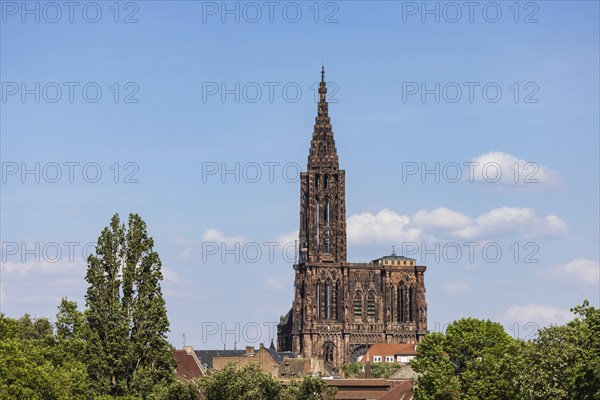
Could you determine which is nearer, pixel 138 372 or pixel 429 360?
pixel 138 372

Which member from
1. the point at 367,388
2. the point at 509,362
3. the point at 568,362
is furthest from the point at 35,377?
the point at 367,388

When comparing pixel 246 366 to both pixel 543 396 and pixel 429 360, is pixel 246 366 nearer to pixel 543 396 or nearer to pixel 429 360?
pixel 543 396

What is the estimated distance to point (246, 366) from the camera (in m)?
92.2

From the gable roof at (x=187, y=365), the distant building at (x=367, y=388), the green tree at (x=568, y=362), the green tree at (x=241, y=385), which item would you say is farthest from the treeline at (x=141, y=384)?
the distant building at (x=367, y=388)

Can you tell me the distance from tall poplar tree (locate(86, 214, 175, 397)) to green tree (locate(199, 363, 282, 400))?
21.6 ft

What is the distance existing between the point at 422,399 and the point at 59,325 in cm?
3479

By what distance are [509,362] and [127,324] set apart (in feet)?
114

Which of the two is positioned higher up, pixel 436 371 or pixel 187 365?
pixel 187 365

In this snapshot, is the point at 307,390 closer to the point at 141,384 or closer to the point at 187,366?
the point at 141,384

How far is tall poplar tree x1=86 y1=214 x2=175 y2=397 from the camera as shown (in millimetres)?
96938

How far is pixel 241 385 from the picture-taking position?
90.1 meters

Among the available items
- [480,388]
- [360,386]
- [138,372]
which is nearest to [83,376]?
[138,372]

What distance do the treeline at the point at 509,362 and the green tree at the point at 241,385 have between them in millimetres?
19549

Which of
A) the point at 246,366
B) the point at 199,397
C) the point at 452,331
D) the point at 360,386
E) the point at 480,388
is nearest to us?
the point at 246,366
